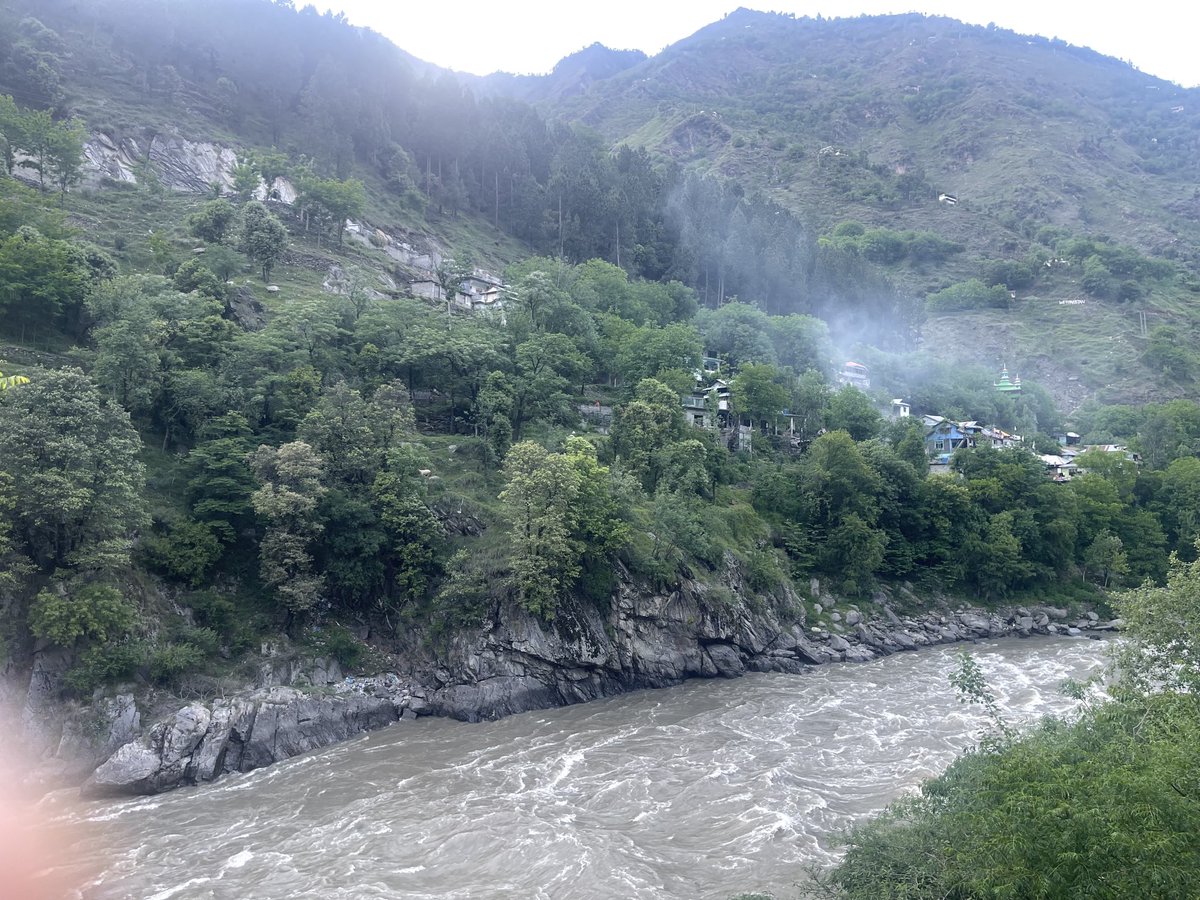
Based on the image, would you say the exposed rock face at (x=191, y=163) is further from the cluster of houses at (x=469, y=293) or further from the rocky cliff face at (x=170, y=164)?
the cluster of houses at (x=469, y=293)

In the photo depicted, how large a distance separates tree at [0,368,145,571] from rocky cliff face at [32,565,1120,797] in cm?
509

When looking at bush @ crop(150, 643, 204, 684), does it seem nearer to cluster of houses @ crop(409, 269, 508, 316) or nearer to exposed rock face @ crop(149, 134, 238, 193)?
cluster of houses @ crop(409, 269, 508, 316)

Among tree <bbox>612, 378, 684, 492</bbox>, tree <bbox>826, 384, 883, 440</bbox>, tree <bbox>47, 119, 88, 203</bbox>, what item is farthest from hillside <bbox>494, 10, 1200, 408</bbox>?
tree <bbox>47, 119, 88, 203</bbox>

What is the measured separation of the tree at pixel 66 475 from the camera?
77.5ft

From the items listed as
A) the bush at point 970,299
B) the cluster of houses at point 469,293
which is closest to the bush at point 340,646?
the cluster of houses at point 469,293

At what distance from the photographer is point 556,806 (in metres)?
21.2

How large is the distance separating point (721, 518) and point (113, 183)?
4931 centimetres

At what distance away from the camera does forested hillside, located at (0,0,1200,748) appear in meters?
28.3

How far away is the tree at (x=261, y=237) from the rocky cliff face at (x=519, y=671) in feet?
103

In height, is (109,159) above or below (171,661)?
above

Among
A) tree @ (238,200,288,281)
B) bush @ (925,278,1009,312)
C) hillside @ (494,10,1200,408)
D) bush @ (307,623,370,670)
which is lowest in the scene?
bush @ (307,623,370,670)

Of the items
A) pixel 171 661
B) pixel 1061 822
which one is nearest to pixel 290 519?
pixel 171 661

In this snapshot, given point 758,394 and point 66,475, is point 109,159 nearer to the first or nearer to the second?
point 66,475

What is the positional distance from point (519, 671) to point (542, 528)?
524cm
